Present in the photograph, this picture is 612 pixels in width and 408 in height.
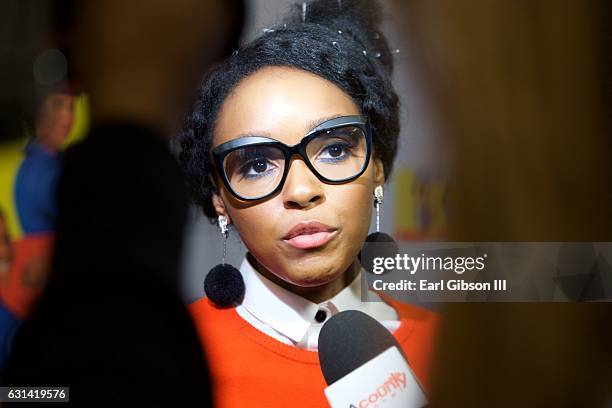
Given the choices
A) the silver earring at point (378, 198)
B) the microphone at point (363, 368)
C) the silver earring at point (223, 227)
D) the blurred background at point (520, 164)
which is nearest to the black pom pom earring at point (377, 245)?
the silver earring at point (378, 198)

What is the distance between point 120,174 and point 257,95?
247 mm

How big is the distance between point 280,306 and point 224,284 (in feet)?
0.31

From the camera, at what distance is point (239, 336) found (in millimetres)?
1127

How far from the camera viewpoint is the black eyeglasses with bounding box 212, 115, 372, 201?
1075 mm

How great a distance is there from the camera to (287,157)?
1073mm

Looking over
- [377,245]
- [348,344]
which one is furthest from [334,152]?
[348,344]

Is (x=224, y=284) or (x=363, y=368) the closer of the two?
(x=363, y=368)

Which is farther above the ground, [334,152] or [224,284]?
[334,152]

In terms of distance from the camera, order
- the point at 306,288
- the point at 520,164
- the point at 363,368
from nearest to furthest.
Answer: the point at 520,164, the point at 363,368, the point at 306,288

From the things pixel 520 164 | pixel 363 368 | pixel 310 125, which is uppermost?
pixel 310 125

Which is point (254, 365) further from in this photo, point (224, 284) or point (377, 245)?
point (377, 245)

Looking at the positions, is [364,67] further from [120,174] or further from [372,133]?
[120,174]

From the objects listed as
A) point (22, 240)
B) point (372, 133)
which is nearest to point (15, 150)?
point (22, 240)

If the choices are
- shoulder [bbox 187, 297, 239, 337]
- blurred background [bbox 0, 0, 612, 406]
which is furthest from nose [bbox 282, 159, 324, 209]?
blurred background [bbox 0, 0, 612, 406]
